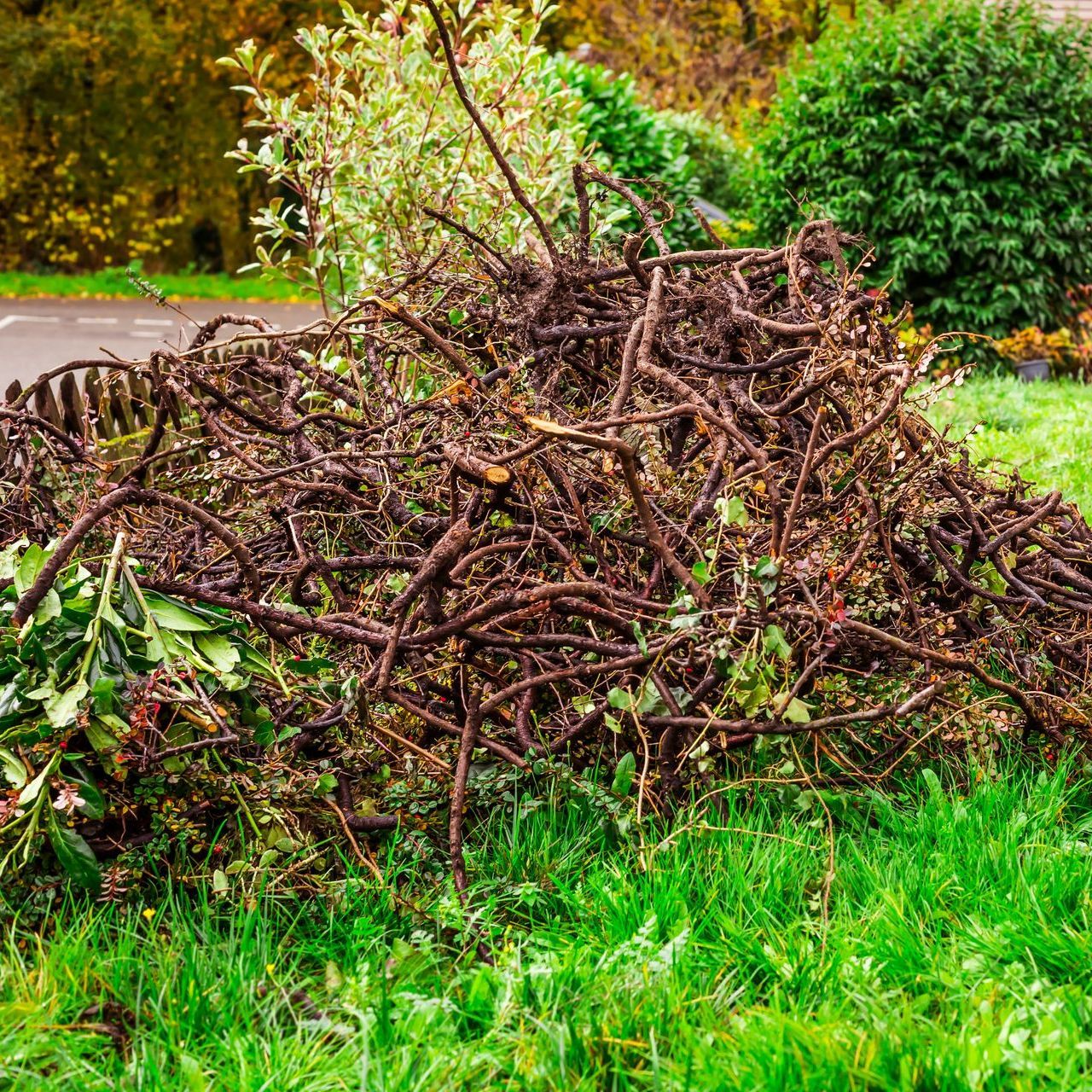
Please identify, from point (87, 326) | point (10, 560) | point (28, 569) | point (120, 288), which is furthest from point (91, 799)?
point (120, 288)

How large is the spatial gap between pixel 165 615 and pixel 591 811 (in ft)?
3.31

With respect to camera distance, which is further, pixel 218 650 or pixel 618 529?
pixel 618 529

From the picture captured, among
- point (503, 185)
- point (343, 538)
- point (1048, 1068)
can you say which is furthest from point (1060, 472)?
point (1048, 1068)

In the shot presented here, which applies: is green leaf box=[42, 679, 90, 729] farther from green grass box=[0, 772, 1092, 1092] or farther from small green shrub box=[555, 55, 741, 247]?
small green shrub box=[555, 55, 741, 247]

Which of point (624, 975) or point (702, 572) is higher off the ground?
point (702, 572)

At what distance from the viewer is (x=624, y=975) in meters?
1.99

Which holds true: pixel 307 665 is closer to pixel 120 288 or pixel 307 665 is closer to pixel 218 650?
pixel 218 650

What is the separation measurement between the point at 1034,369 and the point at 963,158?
5.91 ft

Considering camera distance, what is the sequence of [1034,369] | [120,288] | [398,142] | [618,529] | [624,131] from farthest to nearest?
[120,288] < [1034,369] < [624,131] < [398,142] < [618,529]

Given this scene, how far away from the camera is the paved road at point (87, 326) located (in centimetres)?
1353

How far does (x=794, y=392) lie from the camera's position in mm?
2697

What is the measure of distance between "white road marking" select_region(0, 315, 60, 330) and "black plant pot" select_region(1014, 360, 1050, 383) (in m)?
14.1

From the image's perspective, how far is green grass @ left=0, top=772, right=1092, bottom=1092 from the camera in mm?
1788

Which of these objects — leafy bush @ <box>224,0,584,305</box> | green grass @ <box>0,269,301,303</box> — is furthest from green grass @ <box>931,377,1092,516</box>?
green grass @ <box>0,269,301,303</box>
